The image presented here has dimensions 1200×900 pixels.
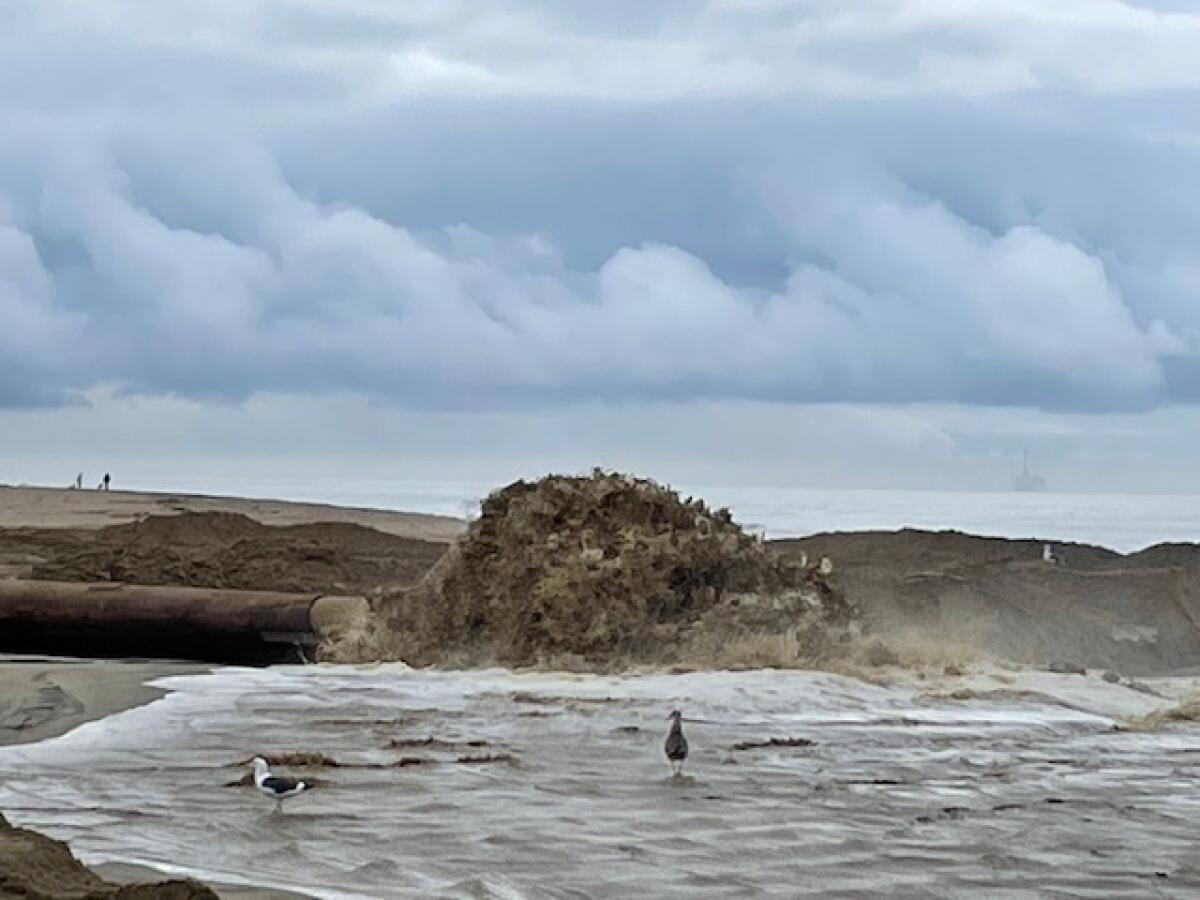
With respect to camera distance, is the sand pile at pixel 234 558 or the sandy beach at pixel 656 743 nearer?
the sandy beach at pixel 656 743

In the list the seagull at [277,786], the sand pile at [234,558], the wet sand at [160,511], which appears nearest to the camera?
the seagull at [277,786]

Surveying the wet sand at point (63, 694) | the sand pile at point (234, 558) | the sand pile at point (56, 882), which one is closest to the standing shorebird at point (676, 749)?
the wet sand at point (63, 694)

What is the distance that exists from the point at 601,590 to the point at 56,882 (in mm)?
12748

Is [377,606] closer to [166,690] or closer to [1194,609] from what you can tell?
[166,690]

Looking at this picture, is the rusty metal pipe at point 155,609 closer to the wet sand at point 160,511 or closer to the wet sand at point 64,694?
the wet sand at point 64,694

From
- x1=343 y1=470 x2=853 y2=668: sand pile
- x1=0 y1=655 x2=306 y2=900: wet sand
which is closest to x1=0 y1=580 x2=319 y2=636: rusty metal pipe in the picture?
x1=343 y1=470 x2=853 y2=668: sand pile

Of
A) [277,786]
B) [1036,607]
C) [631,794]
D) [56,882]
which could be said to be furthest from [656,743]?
[1036,607]

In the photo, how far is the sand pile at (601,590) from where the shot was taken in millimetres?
18562

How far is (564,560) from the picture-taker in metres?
19.5

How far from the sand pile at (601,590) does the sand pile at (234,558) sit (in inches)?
122

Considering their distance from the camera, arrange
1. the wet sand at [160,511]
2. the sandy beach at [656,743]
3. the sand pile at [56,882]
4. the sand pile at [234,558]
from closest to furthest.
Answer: the sand pile at [56,882], the sandy beach at [656,743], the sand pile at [234,558], the wet sand at [160,511]

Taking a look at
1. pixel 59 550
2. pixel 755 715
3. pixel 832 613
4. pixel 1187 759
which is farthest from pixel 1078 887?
pixel 59 550

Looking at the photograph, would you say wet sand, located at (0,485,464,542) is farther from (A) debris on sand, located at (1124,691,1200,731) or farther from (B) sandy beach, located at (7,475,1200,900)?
(A) debris on sand, located at (1124,691,1200,731)

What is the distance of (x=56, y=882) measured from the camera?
6480mm
